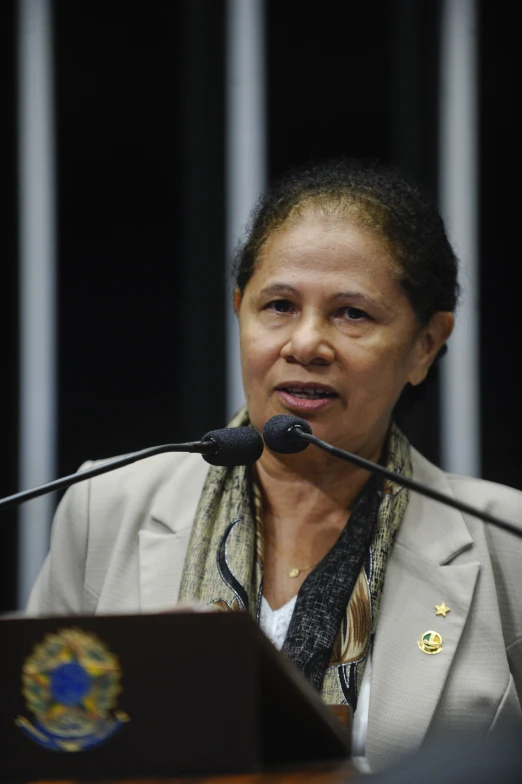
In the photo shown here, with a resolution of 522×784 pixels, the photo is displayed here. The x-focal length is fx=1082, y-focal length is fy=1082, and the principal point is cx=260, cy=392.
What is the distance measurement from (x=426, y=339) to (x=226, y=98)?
5.09ft

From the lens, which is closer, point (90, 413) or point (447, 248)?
point (447, 248)

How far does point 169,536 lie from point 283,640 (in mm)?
296

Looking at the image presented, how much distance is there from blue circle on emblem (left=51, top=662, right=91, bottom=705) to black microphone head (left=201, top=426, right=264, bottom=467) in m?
0.49

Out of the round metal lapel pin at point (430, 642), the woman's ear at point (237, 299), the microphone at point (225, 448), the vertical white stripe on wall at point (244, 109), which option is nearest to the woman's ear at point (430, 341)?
the woman's ear at point (237, 299)

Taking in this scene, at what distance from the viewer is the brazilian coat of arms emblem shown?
1016mm

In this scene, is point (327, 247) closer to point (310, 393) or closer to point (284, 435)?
point (310, 393)

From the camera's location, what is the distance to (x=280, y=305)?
1928 millimetres

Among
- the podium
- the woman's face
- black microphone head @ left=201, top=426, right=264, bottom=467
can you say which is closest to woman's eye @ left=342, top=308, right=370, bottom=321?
the woman's face

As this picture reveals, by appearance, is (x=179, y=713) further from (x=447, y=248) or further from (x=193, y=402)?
(x=193, y=402)

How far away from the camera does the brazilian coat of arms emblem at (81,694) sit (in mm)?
1016

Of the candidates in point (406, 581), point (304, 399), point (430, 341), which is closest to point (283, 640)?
Answer: point (406, 581)

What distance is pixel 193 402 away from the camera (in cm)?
322

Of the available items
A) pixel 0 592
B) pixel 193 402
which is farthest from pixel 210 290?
pixel 0 592

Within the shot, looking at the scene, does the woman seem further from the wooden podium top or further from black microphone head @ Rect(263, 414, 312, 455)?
the wooden podium top
